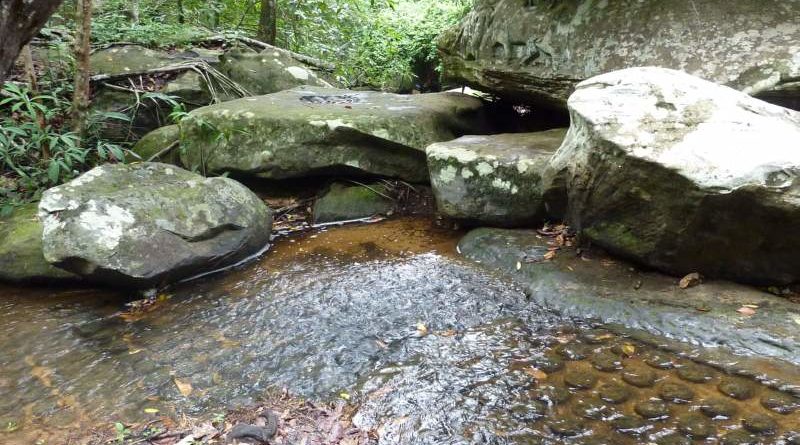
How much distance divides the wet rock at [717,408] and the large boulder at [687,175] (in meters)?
1.05

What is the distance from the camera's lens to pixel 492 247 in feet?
13.2

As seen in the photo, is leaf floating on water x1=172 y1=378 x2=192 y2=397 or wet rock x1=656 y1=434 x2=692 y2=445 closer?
wet rock x1=656 y1=434 x2=692 y2=445

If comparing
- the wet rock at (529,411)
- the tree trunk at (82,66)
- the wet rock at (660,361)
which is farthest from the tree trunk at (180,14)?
the wet rock at (660,361)

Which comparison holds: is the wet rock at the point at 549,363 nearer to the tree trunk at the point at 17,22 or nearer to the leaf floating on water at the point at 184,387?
the leaf floating on water at the point at 184,387

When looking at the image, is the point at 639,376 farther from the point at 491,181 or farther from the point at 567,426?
the point at 491,181

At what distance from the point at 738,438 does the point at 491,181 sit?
2.53 metres

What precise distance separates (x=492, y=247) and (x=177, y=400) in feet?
7.92

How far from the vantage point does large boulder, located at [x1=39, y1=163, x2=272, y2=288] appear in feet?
11.4

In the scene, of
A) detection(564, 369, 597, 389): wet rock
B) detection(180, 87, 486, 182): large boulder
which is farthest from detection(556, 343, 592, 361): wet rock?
detection(180, 87, 486, 182): large boulder

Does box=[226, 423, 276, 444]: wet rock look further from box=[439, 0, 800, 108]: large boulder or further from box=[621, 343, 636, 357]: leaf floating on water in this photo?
box=[439, 0, 800, 108]: large boulder

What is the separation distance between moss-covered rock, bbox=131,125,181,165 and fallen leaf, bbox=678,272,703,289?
4.71 m

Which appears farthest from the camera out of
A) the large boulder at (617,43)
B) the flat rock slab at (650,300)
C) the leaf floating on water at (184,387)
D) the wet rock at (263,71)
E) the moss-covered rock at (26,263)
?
the wet rock at (263,71)

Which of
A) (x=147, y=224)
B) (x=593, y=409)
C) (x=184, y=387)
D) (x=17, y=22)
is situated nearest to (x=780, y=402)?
(x=593, y=409)

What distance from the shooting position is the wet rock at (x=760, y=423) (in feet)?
7.06
